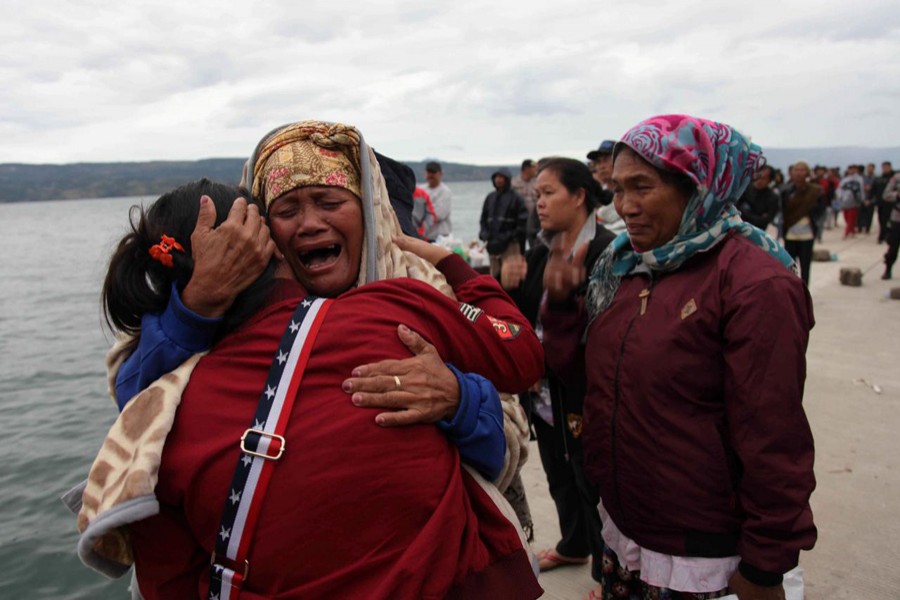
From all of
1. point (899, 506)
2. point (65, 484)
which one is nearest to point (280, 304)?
point (899, 506)

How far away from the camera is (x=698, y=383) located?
1.76m

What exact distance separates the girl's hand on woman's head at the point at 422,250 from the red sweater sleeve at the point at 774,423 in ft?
2.82

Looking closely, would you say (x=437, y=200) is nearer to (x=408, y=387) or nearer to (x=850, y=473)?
(x=850, y=473)

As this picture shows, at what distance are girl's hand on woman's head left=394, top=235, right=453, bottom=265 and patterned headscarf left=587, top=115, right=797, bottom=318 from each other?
676mm

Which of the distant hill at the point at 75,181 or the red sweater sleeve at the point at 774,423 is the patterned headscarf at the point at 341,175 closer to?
the red sweater sleeve at the point at 774,423

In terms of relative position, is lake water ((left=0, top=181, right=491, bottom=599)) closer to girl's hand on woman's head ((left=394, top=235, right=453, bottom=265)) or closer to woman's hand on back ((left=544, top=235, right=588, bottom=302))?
girl's hand on woman's head ((left=394, top=235, right=453, bottom=265))

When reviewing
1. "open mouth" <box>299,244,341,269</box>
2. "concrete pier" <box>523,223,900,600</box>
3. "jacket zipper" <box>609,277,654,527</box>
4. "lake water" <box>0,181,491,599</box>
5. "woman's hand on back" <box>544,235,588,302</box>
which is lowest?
"lake water" <box>0,181,491,599</box>

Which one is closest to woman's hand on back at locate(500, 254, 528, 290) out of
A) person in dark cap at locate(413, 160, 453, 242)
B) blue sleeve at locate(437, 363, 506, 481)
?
blue sleeve at locate(437, 363, 506, 481)

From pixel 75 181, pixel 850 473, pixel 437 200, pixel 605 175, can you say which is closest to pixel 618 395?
pixel 850 473

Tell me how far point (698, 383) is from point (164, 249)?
1460 millimetres

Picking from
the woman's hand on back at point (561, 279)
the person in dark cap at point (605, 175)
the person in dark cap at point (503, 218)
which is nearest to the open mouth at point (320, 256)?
the woman's hand on back at point (561, 279)

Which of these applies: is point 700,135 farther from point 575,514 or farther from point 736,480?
point 575,514

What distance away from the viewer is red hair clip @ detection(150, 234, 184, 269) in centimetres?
128

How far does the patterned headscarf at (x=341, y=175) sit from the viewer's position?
66.3 inches
